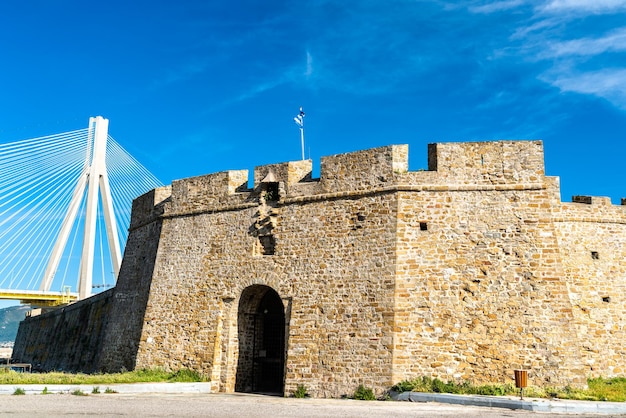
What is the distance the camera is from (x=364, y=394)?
15.8 metres

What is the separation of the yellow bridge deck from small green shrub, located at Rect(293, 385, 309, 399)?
3351 centimetres

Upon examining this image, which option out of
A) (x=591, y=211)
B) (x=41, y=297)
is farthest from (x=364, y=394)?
(x=41, y=297)

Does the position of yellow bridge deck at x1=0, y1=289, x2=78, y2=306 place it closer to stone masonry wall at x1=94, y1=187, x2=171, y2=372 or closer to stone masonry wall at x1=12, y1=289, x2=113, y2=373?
stone masonry wall at x1=12, y1=289, x2=113, y2=373

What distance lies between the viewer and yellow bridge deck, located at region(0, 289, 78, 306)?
150 feet

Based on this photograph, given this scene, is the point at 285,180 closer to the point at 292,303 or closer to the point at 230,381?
the point at 292,303

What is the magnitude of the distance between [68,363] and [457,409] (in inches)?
845

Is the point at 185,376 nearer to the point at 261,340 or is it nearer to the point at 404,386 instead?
the point at 261,340

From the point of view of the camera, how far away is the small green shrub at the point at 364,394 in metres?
15.7

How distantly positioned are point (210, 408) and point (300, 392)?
4.67 meters

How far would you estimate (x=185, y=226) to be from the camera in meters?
21.2

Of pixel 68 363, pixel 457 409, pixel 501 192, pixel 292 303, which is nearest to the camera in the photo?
pixel 457 409

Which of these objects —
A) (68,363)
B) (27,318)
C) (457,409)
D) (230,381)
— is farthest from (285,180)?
(27,318)

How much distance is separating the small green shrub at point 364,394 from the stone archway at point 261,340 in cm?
372

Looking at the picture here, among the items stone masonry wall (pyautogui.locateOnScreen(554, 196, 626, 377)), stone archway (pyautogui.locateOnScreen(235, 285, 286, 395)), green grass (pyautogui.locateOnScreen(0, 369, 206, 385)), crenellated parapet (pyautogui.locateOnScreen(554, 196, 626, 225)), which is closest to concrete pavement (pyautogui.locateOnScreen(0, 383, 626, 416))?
green grass (pyautogui.locateOnScreen(0, 369, 206, 385))
